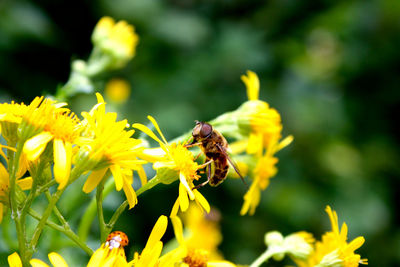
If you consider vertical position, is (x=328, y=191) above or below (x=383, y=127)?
below

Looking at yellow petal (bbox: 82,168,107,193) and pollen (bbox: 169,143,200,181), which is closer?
yellow petal (bbox: 82,168,107,193)

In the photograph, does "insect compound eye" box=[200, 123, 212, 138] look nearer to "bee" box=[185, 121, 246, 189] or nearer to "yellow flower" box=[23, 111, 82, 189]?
"bee" box=[185, 121, 246, 189]

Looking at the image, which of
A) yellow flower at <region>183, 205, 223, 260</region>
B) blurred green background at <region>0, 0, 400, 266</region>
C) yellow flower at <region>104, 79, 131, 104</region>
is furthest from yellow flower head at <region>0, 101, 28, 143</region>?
yellow flower at <region>104, 79, 131, 104</region>

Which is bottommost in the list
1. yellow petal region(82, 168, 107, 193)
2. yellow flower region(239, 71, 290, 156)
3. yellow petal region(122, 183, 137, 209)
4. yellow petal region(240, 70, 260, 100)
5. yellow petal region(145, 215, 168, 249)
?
yellow petal region(145, 215, 168, 249)

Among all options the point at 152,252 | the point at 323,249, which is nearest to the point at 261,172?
the point at 323,249

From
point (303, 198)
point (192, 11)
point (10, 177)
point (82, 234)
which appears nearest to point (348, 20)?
point (192, 11)

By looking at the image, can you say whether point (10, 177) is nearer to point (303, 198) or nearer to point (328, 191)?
point (303, 198)

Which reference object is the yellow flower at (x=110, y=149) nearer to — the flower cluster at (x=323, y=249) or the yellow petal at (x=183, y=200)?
the yellow petal at (x=183, y=200)

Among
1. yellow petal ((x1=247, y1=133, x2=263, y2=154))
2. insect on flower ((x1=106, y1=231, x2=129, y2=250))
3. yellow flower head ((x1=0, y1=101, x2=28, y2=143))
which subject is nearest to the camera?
insect on flower ((x1=106, y1=231, x2=129, y2=250))
